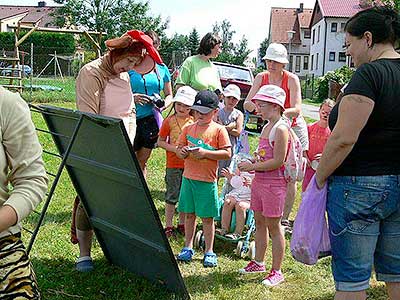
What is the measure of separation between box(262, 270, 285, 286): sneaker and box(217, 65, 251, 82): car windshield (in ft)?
38.6

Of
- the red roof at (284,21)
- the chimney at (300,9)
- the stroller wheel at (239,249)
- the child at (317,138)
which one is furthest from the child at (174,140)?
the chimney at (300,9)

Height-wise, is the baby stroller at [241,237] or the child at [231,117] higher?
the child at [231,117]

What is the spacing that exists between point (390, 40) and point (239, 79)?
13.6 meters

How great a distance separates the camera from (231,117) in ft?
23.1

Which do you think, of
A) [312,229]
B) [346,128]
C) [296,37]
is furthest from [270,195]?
[296,37]

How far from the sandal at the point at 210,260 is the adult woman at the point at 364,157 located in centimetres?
203

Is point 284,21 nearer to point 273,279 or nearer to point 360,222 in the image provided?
point 273,279

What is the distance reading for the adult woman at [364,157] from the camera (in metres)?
3.08

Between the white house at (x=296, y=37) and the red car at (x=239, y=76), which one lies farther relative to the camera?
the white house at (x=296, y=37)

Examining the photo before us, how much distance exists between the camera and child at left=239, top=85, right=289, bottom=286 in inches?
186

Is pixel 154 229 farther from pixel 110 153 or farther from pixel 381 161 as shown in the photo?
pixel 381 161

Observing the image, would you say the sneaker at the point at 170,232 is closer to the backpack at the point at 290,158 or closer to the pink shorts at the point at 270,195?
the pink shorts at the point at 270,195

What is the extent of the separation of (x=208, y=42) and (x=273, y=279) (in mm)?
2735

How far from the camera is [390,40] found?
3248mm
